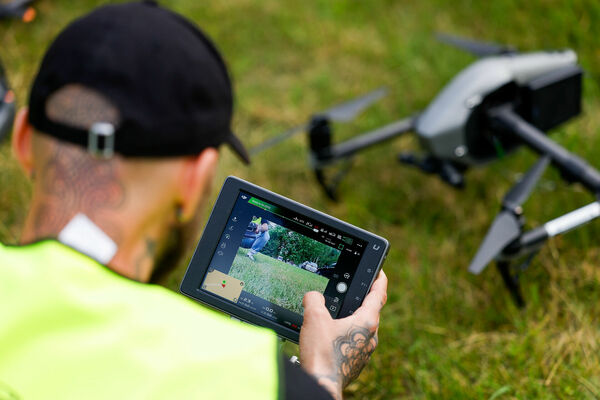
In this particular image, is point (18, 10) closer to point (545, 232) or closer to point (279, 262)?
point (279, 262)

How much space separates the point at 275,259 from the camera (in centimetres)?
207

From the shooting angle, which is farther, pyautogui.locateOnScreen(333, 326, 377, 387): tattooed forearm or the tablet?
the tablet

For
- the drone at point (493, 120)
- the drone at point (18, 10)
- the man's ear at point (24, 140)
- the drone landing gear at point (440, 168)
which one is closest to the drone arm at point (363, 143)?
the drone at point (493, 120)

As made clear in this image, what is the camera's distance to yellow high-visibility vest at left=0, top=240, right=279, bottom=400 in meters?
1.21

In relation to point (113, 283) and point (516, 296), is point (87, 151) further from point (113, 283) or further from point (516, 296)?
point (516, 296)

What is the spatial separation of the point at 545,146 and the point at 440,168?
57cm

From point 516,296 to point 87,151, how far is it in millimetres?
2250

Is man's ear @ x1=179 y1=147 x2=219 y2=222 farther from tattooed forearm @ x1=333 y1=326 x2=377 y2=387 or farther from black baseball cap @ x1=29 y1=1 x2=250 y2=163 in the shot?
tattooed forearm @ x1=333 y1=326 x2=377 y2=387

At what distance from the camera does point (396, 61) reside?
4703mm

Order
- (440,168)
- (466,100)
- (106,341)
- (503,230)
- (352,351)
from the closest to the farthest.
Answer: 1. (106,341)
2. (352,351)
3. (503,230)
4. (466,100)
5. (440,168)

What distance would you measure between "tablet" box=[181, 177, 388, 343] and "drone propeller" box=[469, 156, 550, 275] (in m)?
0.89

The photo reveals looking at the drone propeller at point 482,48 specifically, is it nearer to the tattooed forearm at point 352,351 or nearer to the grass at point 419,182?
the grass at point 419,182

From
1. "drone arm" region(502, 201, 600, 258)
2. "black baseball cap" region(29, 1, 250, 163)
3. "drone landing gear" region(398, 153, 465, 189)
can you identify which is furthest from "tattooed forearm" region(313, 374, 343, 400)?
"drone landing gear" region(398, 153, 465, 189)

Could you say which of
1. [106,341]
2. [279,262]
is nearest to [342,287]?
[279,262]
